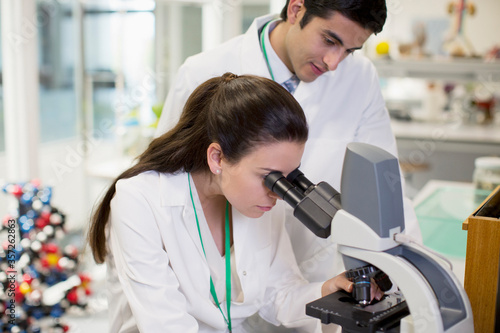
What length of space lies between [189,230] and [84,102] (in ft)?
8.07

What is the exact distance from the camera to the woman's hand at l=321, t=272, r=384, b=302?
3.37ft

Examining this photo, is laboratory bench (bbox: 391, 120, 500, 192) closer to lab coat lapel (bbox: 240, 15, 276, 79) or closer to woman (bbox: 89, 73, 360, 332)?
lab coat lapel (bbox: 240, 15, 276, 79)

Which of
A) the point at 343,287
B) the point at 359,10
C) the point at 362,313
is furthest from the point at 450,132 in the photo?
the point at 362,313

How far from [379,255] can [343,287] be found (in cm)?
30

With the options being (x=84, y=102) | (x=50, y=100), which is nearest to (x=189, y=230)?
(x=84, y=102)

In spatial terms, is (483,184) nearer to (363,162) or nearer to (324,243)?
(324,243)

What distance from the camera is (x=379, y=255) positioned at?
89 centimetres

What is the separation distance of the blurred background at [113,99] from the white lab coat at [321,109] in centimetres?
58

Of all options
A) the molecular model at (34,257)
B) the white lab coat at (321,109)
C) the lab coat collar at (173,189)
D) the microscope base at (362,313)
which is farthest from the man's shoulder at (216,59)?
the molecular model at (34,257)

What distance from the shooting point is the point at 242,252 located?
4.58 feet

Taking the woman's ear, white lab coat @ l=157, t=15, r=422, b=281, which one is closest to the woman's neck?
the woman's ear

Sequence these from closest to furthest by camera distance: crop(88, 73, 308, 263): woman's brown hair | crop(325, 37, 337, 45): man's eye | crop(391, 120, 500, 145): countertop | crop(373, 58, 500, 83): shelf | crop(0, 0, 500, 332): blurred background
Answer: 1. crop(88, 73, 308, 263): woman's brown hair
2. crop(325, 37, 337, 45): man's eye
3. crop(0, 0, 500, 332): blurred background
4. crop(373, 58, 500, 83): shelf
5. crop(391, 120, 500, 145): countertop

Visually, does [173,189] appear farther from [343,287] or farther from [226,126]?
[343,287]

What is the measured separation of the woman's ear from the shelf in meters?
2.37
